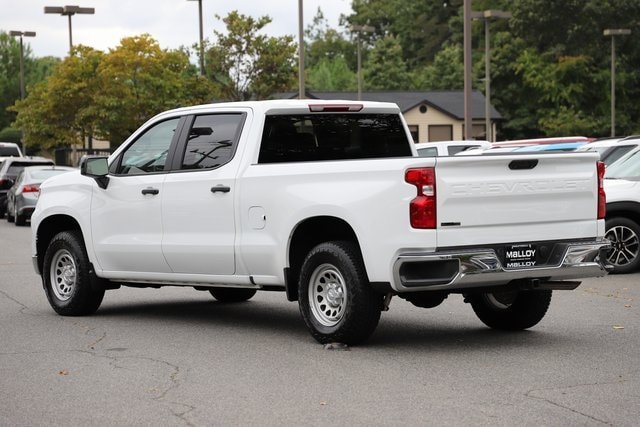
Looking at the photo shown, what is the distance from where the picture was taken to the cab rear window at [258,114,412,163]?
33.8 ft

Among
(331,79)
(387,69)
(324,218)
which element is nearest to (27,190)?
(324,218)

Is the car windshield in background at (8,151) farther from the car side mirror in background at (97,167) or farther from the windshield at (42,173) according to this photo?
the car side mirror in background at (97,167)

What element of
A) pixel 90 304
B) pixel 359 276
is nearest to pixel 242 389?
pixel 359 276

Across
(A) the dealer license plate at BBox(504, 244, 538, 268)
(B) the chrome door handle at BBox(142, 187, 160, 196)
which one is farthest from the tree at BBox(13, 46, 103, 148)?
(A) the dealer license plate at BBox(504, 244, 538, 268)

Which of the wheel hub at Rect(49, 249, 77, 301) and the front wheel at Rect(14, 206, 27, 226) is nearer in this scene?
the wheel hub at Rect(49, 249, 77, 301)

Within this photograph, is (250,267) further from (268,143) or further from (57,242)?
(57,242)

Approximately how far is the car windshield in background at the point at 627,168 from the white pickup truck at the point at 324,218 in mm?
6114

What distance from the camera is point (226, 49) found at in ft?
182

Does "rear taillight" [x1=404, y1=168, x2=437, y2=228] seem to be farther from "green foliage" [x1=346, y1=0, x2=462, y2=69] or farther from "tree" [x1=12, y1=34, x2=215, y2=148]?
"green foliage" [x1=346, y1=0, x2=462, y2=69]

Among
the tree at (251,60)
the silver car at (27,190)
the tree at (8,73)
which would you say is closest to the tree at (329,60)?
the tree at (8,73)

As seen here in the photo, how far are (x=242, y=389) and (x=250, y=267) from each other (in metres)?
2.51

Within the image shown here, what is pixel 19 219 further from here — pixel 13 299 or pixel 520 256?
pixel 520 256

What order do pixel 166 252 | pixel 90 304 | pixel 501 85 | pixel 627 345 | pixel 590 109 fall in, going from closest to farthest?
1. pixel 627 345
2. pixel 166 252
3. pixel 90 304
4. pixel 590 109
5. pixel 501 85

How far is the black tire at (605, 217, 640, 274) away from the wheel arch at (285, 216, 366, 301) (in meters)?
6.94
